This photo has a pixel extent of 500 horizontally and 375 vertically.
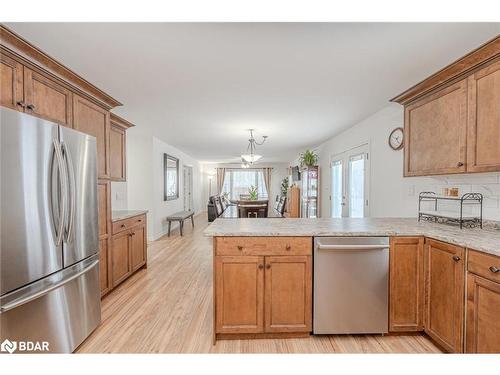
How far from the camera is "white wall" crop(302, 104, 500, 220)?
205 centimetres

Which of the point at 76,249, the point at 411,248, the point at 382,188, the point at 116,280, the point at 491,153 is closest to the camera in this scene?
the point at 491,153

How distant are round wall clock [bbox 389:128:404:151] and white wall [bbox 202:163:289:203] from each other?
26.5 feet

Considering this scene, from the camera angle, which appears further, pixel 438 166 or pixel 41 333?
pixel 438 166

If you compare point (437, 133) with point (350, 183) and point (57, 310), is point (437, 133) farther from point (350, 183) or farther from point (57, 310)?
point (57, 310)

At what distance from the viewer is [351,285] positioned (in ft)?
6.33

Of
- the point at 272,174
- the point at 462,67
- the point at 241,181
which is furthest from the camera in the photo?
the point at 241,181

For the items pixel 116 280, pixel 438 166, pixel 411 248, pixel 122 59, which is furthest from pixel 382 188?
pixel 116 280

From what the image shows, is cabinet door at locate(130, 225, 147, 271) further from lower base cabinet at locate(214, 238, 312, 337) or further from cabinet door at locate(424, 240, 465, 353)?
cabinet door at locate(424, 240, 465, 353)

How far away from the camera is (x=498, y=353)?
1375mm

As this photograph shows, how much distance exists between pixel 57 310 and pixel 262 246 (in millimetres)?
1462

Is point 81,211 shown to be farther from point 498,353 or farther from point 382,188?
point 382,188

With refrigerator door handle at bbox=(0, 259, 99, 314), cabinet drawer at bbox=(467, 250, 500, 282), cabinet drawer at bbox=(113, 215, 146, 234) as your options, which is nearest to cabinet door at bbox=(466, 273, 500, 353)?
cabinet drawer at bbox=(467, 250, 500, 282)

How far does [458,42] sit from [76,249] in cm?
317

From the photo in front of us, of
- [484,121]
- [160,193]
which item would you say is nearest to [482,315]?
[484,121]
